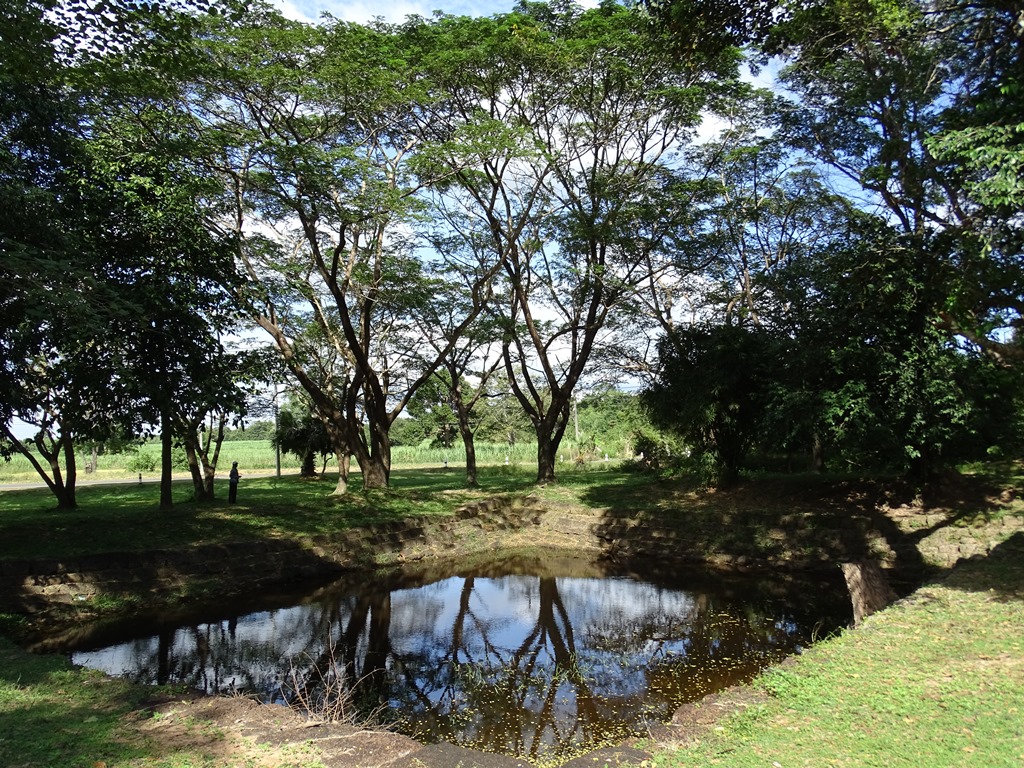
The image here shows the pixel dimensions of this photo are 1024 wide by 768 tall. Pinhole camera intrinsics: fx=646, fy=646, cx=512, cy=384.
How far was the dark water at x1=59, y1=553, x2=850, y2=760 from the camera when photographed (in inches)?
251

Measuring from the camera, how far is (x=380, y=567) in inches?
530

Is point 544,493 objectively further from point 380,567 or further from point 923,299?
point 923,299

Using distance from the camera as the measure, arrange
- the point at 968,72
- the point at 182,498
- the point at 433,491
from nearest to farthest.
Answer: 1. the point at 968,72
2. the point at 182,498
3. the point at 433,491

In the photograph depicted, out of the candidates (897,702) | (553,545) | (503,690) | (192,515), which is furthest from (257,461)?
(897,702)

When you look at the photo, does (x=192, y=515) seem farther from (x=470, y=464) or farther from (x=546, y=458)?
(x=470, y=464)

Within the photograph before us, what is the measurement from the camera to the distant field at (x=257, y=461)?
30719mm

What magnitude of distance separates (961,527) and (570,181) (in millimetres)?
12386

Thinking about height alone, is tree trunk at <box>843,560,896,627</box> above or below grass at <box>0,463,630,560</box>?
below

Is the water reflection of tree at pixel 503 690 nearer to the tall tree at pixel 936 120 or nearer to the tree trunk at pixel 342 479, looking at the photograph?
the tall tree at pixel 936 120

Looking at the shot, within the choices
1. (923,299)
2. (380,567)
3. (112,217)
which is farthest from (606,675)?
(112,217)

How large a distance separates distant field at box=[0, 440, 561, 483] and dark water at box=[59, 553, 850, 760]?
18.4 m

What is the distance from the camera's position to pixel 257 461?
127ft

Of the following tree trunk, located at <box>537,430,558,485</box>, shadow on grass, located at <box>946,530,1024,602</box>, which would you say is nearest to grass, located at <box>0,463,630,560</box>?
tree trunk, located at <box>537,430,558,485</box>

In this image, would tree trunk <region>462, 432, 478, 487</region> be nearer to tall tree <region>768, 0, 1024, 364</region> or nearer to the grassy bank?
tall tree <region>768, 0, 1024, 364</region>
